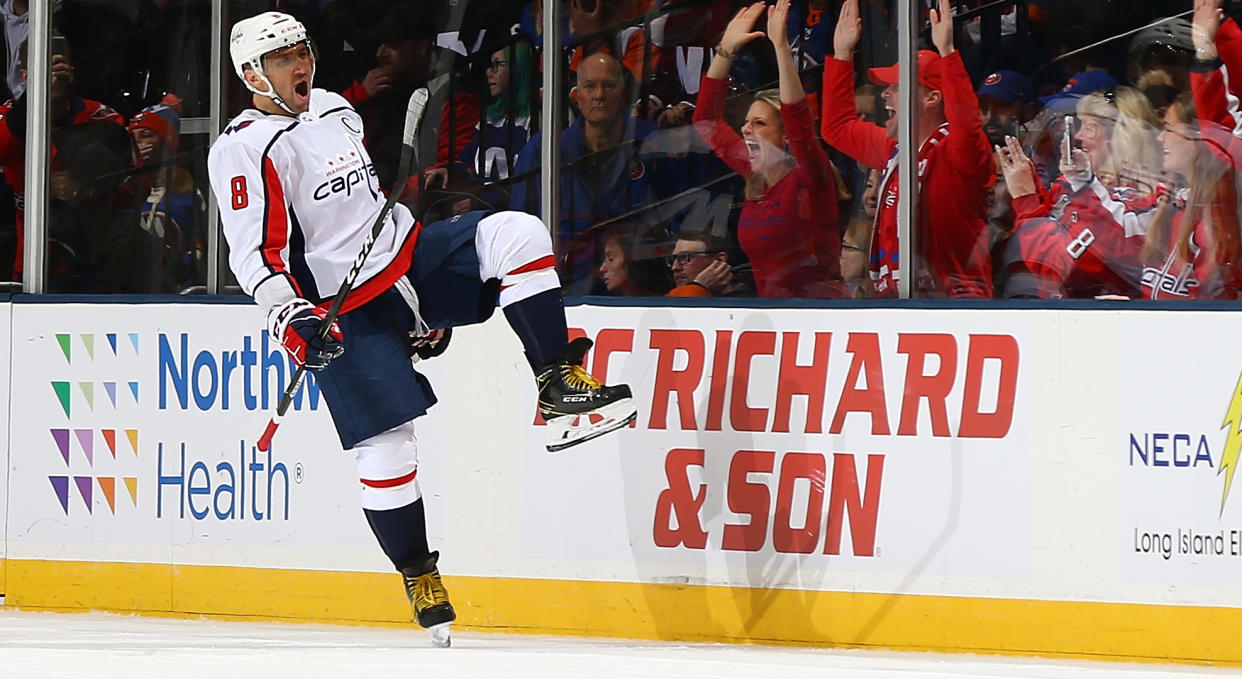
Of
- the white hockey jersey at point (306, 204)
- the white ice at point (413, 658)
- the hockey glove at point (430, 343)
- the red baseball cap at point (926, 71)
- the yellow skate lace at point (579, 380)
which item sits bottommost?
the white ice at point (413, 658)

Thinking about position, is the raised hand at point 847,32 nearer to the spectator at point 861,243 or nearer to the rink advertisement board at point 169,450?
the spectator at point 861,243

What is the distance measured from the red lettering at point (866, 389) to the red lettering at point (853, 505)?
92 millimetres

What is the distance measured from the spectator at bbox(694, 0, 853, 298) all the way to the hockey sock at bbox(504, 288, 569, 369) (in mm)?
849

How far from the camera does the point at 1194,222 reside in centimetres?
501

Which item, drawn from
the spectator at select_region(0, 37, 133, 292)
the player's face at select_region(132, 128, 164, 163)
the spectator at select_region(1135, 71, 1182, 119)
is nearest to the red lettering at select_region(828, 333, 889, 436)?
the spectator at select_region(1135, 71, 1182, 119)

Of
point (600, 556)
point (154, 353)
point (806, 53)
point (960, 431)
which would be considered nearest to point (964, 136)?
point (806, 53)

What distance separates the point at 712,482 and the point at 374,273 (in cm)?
111

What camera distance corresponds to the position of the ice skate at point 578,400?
15.4ft

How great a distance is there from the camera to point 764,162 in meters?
5.50

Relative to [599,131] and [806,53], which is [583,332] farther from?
[806,53]

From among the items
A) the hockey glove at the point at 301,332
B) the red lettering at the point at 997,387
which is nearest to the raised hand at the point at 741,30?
the red lettering at the point at 997,387

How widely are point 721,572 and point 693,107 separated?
138cm

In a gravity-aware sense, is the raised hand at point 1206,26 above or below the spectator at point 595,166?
above

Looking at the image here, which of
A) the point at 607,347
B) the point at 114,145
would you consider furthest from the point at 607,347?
the point at 114,145
